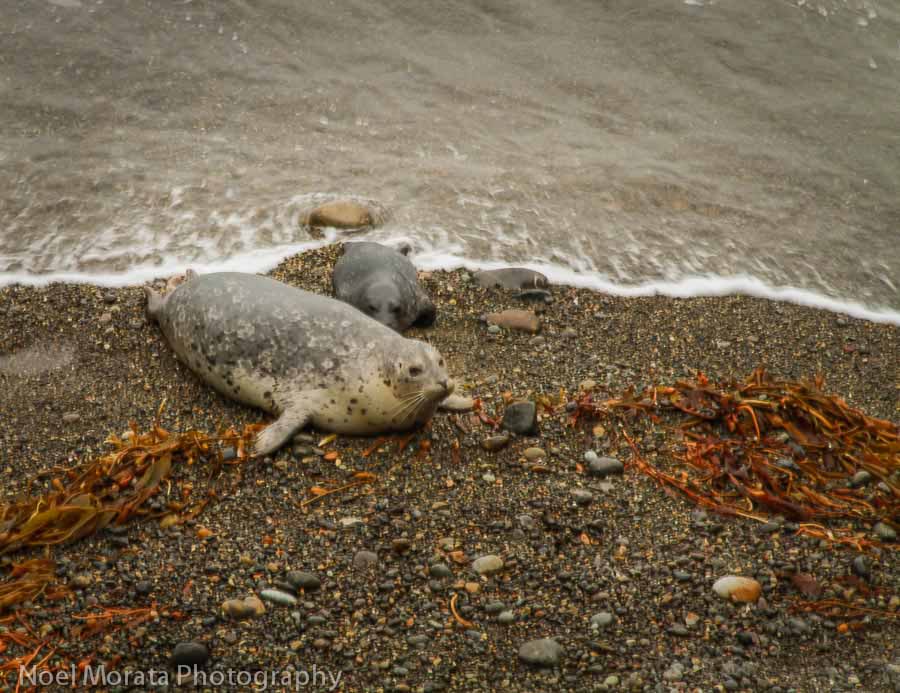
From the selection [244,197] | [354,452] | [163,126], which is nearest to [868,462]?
[354,452]

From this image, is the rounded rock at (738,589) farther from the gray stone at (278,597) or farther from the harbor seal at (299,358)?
→ the gray stone at (278,597)

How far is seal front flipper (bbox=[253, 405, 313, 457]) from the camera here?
145 inches

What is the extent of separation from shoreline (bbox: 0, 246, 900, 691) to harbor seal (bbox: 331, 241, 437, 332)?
1.06ft

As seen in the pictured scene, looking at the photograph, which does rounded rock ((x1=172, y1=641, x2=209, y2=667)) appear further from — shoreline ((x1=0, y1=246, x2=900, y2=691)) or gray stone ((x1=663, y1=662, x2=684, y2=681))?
gray stone ((x1=663, y1=662, x2=684, y2=681))

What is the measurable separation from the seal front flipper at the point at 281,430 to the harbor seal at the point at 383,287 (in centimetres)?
92

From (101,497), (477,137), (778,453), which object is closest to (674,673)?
(778,453)

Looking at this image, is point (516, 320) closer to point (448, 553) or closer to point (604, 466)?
point (604, 466)

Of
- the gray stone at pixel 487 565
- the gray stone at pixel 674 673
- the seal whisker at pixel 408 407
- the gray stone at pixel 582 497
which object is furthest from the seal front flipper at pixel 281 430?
the gray stone at pixel 674 673

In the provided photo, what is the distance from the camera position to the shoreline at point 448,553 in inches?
111

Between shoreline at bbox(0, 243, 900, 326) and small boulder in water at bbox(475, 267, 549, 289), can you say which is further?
shoreline at bbox(0, 243, 900, 326)

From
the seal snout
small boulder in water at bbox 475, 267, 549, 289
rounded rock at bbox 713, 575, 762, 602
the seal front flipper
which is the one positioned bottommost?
the seal front flipper

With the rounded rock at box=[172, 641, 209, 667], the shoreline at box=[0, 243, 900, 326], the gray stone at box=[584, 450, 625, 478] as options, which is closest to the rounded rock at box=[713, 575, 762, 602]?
the gray stone at box=[584, 450, 625, 478]

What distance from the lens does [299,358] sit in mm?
3990

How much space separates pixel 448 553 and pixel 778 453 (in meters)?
1.55
